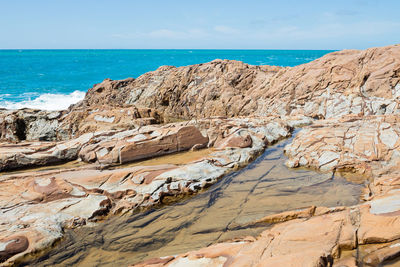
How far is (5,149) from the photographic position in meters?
8.52

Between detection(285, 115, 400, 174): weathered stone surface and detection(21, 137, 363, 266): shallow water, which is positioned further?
detection(285, 115, 400, 174): weathered stone surface

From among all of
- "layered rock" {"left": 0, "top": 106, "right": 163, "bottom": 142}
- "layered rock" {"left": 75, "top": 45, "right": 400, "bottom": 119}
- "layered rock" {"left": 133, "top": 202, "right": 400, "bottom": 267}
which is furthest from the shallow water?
"layered rock" {"left": 75, "top": 45, "right": 400, "bottom": 119}

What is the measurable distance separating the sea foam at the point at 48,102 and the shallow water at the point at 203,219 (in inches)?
1005

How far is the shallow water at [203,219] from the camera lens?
4776mm

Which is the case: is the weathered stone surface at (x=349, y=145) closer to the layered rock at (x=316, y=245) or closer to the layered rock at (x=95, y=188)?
the layered rock at (x=95, y=188)

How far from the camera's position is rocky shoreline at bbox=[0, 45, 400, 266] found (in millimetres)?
3773

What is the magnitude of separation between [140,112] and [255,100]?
22.6 ft

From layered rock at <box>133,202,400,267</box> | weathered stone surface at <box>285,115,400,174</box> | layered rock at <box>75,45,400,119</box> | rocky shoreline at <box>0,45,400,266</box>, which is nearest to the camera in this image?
layered rock at <box>133,202,400,267</box>

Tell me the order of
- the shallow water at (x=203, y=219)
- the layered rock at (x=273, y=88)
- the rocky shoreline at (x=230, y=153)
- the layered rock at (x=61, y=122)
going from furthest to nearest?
the layered rock at (x=273, y=88) → the layered rock at (x=61, y=122) → the shallow water at (x=203, y=219) → the rocky shoreline at (x=230, y=153)

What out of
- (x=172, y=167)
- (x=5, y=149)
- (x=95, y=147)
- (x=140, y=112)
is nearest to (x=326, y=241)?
(x=172, y=167)

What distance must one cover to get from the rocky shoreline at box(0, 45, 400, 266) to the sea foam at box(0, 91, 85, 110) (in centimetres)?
1465

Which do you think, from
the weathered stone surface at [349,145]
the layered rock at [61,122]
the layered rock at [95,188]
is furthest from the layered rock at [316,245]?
the layered rock at [61,122]

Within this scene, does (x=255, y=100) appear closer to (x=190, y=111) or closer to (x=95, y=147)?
(x=190, y=111)

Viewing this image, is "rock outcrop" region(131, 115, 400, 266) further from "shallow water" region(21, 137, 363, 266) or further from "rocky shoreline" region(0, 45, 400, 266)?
"shallow water" region(21, 137, 363, 266)
